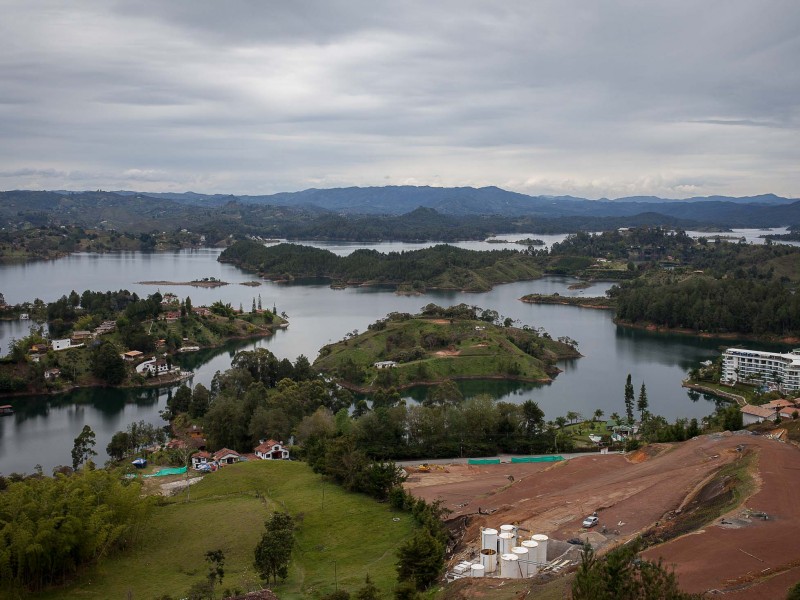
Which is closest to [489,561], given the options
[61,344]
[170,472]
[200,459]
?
[170,472]

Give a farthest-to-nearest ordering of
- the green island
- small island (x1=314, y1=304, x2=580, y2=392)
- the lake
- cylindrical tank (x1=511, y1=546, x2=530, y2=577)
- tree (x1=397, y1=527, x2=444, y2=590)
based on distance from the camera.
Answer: small island (x1=314, y1=304, x2=580, y2=392), the green island, the lake, tree (x1=397, y1=527, x2=444, y2=590), cylindrical tank (x1=511, y1=546, x2=530, y2=577)

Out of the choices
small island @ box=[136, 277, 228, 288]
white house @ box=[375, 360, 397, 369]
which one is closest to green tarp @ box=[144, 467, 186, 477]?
white house @ box=[375, 360, 397, 369]

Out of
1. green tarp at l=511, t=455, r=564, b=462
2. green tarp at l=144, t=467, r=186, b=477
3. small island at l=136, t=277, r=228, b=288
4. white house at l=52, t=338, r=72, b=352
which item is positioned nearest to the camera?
green tarp at l=144, t=467, r=186, b=477

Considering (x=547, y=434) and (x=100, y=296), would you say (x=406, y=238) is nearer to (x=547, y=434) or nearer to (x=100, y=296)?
(x=100, y=296)

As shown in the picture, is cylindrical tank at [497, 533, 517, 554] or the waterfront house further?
the waterfront house

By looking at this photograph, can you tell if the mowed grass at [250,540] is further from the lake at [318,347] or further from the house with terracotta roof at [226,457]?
the lake at [318,347]

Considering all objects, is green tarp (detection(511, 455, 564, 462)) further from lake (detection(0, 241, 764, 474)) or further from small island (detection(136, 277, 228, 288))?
small island (detection(136, 277, 228, 288))
